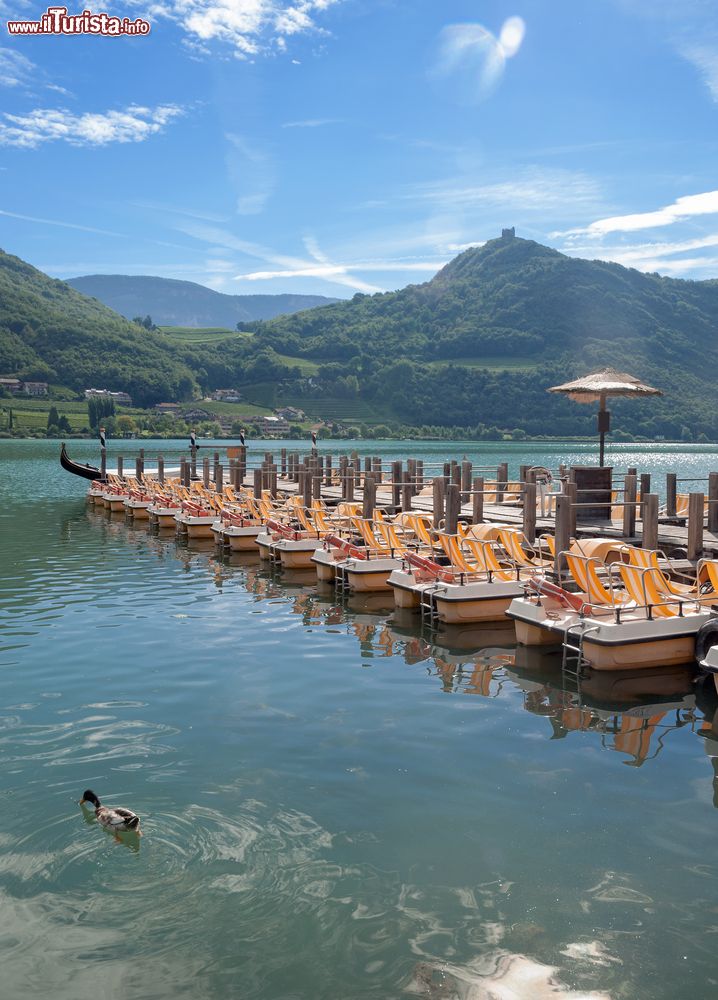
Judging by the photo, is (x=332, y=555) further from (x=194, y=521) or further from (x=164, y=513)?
(x=164, y=513)

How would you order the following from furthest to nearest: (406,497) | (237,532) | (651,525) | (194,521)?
(194,521)
(406,497)
(237,532)
(651,525)

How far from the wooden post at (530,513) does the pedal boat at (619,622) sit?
531 cm

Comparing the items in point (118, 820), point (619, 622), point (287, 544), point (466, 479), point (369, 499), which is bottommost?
point (118, 820)

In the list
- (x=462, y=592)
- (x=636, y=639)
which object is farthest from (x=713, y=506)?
(x=636, y=639)

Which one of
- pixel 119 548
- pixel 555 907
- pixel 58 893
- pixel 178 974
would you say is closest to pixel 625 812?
pixel 555 907

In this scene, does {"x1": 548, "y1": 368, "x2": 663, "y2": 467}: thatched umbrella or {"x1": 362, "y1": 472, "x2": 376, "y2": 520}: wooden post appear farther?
{"x1": 362, "y1": 472, "x2": 376, "y2": 520}: wooden post

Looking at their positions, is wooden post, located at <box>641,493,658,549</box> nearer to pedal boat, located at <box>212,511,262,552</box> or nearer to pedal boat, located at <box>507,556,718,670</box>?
pedal boat, located at <box>507,556,718,670</box>

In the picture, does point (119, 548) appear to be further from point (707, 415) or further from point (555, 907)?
point (707, 415)

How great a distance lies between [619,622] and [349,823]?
20.0 feet

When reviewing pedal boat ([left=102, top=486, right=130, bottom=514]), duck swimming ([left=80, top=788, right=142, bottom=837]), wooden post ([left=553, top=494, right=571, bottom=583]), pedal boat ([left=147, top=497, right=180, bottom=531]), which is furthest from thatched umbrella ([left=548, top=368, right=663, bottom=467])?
pedal boat ([left=102, top=486, right=130, bottom=514])

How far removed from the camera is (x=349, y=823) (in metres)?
7.52

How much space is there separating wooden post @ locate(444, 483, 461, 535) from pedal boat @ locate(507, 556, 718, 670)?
19.9 ft

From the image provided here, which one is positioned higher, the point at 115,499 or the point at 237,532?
the point at 237,532

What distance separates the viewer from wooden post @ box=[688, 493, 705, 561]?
653 inches
